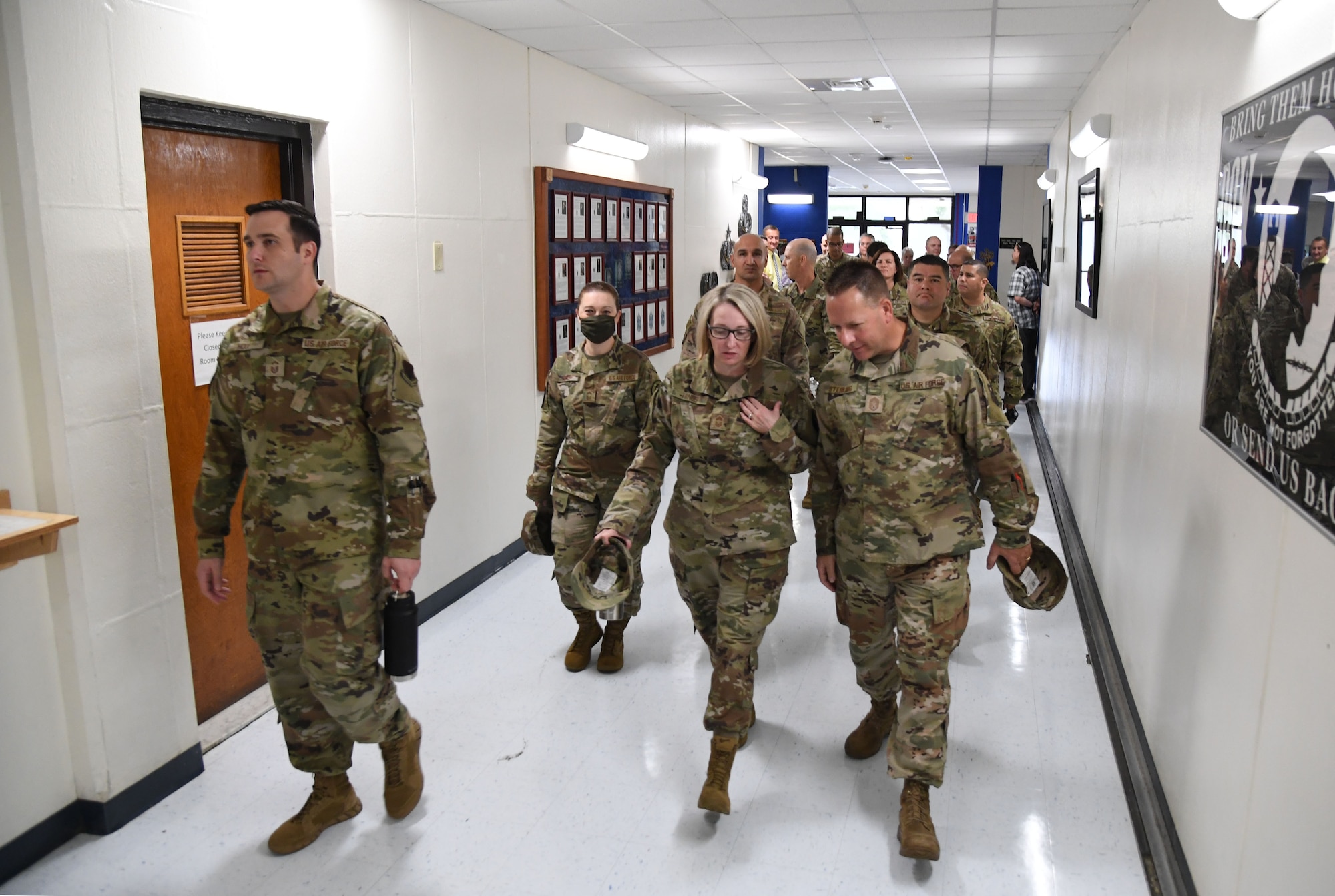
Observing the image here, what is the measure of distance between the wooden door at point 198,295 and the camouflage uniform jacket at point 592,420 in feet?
3.62

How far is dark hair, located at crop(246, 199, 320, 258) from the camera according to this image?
2646mm

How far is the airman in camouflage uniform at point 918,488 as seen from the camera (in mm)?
2775

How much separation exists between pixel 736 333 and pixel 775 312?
1.59 m

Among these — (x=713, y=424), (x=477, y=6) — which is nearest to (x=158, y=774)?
(x=713, y=424)

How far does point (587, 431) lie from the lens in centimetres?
380

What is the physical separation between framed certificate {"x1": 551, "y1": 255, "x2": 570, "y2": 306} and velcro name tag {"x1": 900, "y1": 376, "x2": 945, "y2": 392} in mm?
3210

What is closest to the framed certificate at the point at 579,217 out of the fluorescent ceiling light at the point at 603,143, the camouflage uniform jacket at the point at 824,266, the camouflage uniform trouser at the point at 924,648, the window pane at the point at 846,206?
the fluorescent ceiling light at the point at 603,143

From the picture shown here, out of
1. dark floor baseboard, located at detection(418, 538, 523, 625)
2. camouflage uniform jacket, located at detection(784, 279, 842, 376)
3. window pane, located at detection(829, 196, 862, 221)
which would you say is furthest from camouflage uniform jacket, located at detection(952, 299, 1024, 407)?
window pane, located at detection(829, 196, 862, 221)

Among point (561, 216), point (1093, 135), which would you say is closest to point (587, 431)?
point (561, 216)

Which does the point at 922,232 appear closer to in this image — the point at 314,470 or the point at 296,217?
the point at 296,217

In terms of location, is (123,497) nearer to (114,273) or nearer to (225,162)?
(114,273)

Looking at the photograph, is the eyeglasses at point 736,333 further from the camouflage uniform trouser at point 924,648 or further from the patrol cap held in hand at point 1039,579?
the patrol cap held in hand at point 1039,579

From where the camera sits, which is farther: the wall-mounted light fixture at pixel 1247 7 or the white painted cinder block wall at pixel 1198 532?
the wall-mounted light fixture at pixel 1247 7

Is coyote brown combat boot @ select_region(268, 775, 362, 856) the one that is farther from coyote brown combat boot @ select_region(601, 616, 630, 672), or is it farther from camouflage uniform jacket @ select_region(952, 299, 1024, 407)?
camouflage uniform jacket @ select_region(952, 299, 1024, 407)
